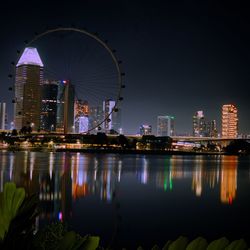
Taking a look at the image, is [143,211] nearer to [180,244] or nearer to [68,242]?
[68,242]

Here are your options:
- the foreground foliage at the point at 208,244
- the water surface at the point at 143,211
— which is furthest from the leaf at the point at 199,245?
the water surface at the point at 143,211

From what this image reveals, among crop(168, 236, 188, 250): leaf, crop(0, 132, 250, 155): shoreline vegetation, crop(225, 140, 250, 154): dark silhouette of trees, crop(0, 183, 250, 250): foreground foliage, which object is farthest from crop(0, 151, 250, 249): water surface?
crop(225, 140, 250, 154): dark silhouette of trees

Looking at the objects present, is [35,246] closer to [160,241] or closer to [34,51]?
[160,241]

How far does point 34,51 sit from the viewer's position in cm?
9581

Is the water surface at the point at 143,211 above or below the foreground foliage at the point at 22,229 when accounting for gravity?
below

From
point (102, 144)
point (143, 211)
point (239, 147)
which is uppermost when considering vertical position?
point (239, 147)

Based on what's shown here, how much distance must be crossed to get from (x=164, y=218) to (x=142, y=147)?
102016 millimetres

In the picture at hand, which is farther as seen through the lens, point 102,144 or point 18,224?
point 102,144

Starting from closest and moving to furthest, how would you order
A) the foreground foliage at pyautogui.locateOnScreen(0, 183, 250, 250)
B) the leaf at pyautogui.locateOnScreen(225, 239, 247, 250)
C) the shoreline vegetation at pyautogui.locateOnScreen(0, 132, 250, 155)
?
the leaf at pyautogui.locateOnScreen(225, 239, 247, 250) → the foreground foliage at pyautogui.locateOnScreen(0, 183, 250, 250) → the shoreline vegetation at pyautogui.locateOnScreen(0, 132, 250, 155)

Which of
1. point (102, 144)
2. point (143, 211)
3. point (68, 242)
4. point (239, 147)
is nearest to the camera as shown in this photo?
point (68, 242)

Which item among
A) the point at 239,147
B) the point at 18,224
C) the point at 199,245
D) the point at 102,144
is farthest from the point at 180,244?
the point at 239,147

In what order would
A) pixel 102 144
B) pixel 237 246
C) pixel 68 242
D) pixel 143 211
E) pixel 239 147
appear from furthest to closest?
1. pixel 239 147
2. pixel 102 144
3. pixel 143 211
4. pixel 68 242
5. pixel 237 246

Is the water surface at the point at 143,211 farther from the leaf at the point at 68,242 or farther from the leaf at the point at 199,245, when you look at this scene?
the leaf at the point at 199,245

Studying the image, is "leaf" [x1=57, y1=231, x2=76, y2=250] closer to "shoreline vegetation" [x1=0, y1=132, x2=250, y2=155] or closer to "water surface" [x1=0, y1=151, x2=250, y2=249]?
"water surface" [x1=0, y1=151, x2=250, y2=249]
